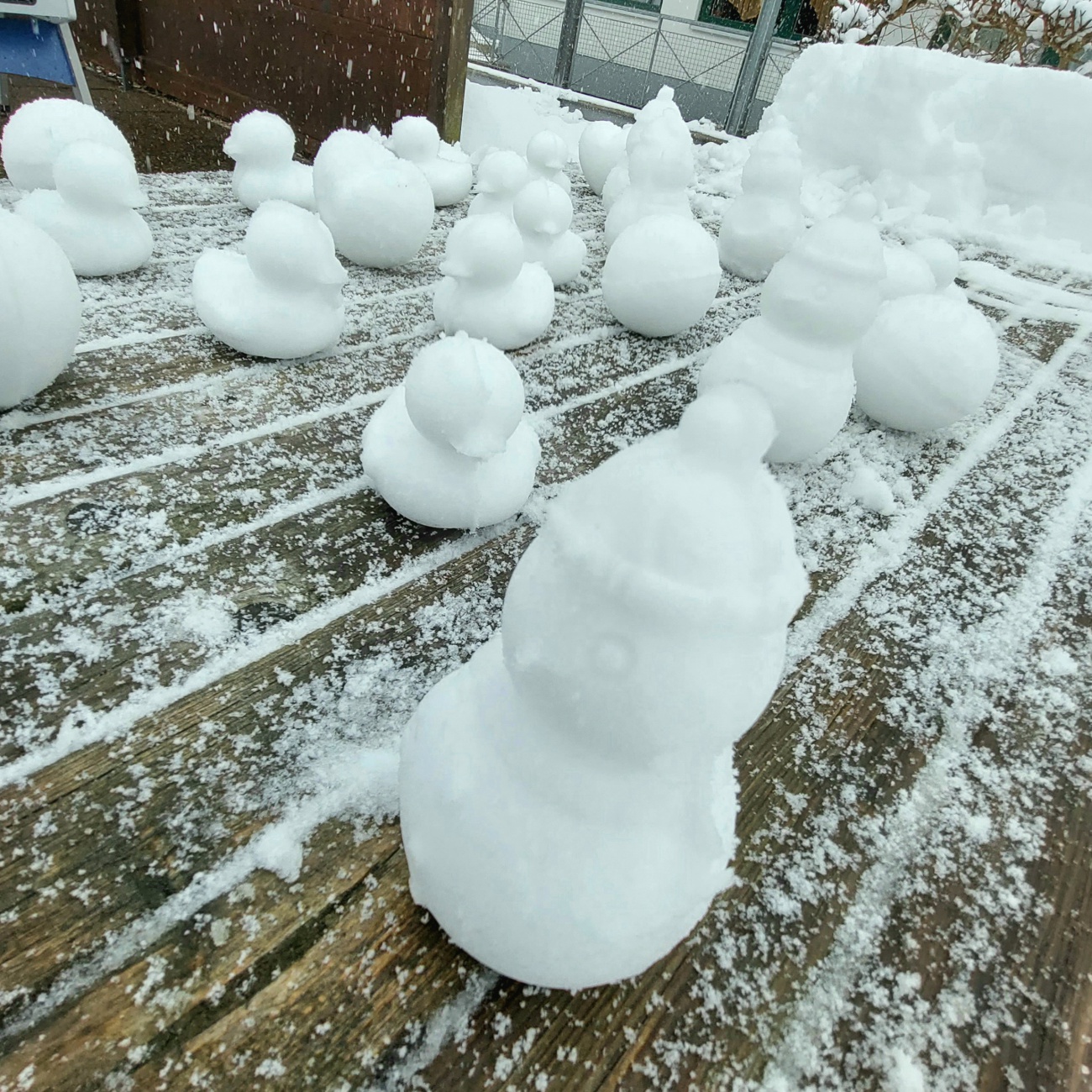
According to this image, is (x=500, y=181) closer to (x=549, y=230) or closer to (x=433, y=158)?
(x=549, y=230)

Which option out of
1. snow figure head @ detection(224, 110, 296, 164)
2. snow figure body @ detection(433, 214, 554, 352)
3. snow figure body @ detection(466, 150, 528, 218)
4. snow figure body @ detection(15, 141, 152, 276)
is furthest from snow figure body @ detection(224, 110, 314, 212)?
snow figure body @ detection(433, 214, 554, 352)

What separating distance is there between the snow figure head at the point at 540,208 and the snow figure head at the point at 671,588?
6.58ft

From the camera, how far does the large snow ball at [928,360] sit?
82.1 inches

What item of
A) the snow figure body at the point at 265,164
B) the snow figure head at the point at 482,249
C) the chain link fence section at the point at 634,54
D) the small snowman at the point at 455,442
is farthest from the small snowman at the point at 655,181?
the chain link fence section at the point at 634,54

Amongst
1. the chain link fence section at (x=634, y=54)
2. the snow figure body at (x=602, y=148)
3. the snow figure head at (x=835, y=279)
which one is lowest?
the chain link fence section at (x=634, y=54)

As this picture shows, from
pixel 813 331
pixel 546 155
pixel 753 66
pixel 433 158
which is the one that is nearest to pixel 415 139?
pixel 433 158

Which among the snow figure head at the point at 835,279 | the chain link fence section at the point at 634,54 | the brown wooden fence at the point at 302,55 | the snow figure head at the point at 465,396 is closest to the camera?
the snow figure head at the point at 465,396

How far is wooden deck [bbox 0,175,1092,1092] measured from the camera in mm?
893

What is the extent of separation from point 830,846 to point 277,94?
16.7 ft

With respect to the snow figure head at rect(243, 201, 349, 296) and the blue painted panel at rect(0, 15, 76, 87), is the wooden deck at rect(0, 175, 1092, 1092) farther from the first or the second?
the blue painted panel at rect(0, 15, 76, 87)

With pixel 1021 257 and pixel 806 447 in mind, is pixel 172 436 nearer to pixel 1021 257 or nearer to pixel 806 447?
pixel 806 447

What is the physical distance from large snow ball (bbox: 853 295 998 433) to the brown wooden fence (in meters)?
2.86

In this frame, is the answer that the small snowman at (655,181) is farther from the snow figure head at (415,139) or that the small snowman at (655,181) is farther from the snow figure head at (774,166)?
the snow figure head at (415,139)

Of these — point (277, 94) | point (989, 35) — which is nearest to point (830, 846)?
point (277, 94)
